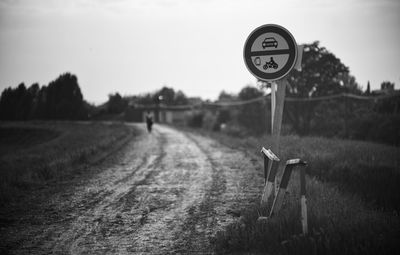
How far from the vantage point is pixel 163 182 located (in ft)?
25.9

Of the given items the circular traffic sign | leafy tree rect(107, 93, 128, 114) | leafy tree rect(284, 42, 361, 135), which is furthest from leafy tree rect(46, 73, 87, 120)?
the circular traffic sign

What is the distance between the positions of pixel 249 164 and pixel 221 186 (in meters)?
3.28

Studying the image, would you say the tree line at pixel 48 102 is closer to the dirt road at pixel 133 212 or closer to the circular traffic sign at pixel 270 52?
the dirt road at pixel 133 212

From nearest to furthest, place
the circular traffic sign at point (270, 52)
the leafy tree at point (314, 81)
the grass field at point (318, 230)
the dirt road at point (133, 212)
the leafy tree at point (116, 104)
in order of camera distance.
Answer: the grass field at point (318, 230), the dirt road at point (133, 212), the circular traffic sign at point (270, 52), the leafy tree at point (314, 81), the leafy tree at point (116, 104)

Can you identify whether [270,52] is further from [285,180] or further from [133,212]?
[133,212]

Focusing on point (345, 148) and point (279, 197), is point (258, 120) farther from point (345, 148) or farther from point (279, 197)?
point (279, 197)

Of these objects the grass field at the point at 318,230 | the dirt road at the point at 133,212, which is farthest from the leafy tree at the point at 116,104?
the grass field at the point at 318,230

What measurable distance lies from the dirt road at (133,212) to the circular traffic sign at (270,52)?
246cm

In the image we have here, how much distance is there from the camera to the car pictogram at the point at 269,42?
4766 mm

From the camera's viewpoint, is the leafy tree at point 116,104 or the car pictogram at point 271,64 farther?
the leafy tree at point 116,104

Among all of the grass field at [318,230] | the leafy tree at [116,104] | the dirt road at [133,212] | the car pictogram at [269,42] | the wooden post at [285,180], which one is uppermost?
the leafy tree at [116,104]

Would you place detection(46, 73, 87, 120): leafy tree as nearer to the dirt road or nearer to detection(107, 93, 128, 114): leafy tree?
detection(107, 93, 128, 114): leafy tree

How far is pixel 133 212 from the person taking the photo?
545 cm

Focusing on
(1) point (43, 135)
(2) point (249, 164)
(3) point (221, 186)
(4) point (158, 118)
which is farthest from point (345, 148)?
(4) point (158, 118)
